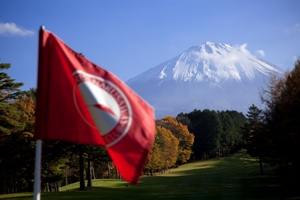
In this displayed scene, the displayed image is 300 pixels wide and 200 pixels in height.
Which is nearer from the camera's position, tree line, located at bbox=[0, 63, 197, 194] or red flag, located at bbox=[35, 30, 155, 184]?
red flag, located at bbox=[35, 30, 155, 184]

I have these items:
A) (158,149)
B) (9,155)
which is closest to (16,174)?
(9,155)

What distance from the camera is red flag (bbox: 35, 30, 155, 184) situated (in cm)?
608

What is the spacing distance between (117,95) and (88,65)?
2.49ft

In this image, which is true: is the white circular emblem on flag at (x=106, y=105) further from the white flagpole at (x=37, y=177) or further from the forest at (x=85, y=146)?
the forest at (x=85, y=146)

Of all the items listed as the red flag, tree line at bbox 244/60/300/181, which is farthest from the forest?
the red flag

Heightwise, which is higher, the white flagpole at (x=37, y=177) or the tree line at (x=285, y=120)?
the tree line at (x=285, y=120)

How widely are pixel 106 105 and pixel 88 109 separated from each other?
1.17 feet

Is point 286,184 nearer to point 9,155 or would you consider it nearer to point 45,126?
point 9,155

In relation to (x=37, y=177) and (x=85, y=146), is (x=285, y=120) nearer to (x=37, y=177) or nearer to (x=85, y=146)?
(x=85, y=146)

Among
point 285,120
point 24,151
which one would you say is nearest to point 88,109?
point 285,120

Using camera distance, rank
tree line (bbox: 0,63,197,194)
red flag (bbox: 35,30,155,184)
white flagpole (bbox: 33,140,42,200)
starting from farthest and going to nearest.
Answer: tree line (bbox: 0,63,197,194) < red flag (bbox: 35,30,155,184) < white flagpole (bbox: 33,140,42,200)

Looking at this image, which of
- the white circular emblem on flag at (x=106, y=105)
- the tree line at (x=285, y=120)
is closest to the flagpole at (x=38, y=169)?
the white circular emblem on flag at (x=106, y=105)

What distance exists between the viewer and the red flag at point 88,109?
608cm

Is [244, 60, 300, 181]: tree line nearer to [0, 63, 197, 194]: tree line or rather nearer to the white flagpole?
[0, 63, 197, 194]: tree line
